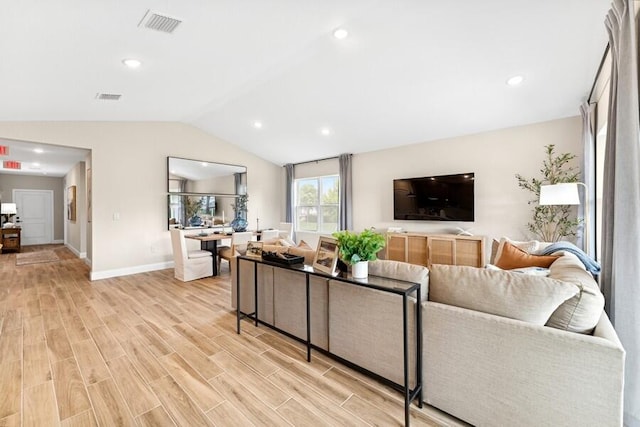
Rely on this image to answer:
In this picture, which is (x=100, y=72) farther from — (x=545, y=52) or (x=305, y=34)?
(x=545, y=52)

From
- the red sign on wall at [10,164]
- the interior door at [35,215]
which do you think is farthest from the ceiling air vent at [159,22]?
the interior door at [35,215]

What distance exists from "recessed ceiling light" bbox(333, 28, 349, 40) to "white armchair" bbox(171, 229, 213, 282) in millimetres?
3709

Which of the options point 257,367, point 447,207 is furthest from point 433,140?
point 257,367

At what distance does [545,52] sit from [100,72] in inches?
185

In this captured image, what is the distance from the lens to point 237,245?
328cm

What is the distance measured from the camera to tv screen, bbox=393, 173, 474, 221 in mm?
4785

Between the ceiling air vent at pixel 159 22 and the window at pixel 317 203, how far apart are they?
4.74 m

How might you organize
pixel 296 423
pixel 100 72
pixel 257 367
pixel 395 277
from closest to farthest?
pixel 296 423 → pixel 395 277 → pixel 257 367 → pixel 100 72

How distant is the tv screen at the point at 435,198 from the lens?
15.7 feet

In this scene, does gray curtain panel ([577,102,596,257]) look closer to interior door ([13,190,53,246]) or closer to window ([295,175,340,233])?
window ([295,175,340,233])

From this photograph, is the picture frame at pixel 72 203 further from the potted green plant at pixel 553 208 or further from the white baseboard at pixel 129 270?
the potted green plant at pixel 553 208

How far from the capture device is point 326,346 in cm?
228

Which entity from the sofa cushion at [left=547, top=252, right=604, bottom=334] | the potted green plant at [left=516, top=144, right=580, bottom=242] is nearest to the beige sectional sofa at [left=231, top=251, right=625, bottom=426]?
the sofa cushion at [left=547, top=252, right=604, bottom=334]

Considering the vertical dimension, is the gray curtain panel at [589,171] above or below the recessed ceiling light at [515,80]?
below
